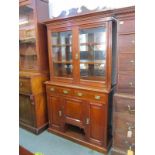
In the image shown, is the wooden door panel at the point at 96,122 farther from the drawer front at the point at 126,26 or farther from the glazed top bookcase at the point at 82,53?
the drawer front at the point at 126,26

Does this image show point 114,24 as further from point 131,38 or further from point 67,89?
point 67,89

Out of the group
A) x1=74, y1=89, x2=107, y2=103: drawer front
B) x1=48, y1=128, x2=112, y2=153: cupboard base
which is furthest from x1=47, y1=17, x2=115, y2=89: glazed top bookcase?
x1=48, y1=128, x2=112, y2=153: cupboard base

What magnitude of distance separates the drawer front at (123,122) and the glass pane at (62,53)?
95 centimetres

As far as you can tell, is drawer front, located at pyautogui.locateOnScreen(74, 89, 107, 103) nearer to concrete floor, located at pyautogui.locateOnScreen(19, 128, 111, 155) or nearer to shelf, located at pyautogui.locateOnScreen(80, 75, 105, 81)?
shelf, located at pyautogui.locateOnScreen(80, 75, 105, 81)

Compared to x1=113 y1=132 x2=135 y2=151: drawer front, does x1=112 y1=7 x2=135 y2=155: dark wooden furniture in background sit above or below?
above

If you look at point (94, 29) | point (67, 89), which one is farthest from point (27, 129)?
point (94, 29)

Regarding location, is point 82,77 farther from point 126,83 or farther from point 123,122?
point 123,122

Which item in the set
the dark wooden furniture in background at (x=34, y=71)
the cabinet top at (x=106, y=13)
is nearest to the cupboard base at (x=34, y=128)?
the dark wooden furniture in background at (x=34, y=71)

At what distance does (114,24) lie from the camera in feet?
6.15

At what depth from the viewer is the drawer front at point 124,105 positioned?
1.66 m

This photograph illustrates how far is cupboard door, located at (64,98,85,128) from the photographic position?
84.6 inches

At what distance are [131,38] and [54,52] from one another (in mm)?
1258

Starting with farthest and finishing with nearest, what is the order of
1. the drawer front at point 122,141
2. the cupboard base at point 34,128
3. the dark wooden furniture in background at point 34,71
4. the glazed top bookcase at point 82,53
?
the cupboard base at point 34,128, the dark wooden furniture in background at point 34,71, the glazed top bookcase at point 82,53, the drawer front at point 122,141

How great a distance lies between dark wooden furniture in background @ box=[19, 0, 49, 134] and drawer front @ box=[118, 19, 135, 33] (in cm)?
133
